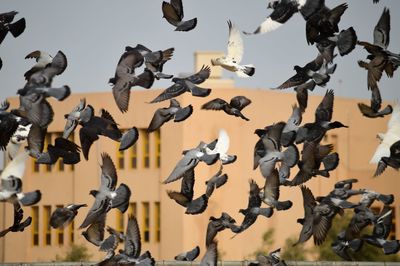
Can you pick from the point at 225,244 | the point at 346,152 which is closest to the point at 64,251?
the point at 225,244

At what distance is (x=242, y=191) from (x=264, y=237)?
9.01 ft

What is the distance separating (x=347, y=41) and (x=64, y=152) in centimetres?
326

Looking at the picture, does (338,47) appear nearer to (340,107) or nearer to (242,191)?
(242,191)

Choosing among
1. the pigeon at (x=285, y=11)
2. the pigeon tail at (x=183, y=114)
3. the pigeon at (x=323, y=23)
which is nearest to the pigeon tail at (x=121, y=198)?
the pigeon tail at (x=183, y=114)

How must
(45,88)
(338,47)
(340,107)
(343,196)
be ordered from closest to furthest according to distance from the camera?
(45,88), (338,47), (343,196), (340,107)

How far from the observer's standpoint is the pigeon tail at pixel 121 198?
13.3 meters

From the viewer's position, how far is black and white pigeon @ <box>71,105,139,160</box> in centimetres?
1339

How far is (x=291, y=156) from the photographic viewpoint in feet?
44.3

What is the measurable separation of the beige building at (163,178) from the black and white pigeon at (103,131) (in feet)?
126

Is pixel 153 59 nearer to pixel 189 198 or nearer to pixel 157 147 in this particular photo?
pixel 189 198

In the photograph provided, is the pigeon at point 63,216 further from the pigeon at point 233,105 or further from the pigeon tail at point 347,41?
the pigeon tail at point 347,41

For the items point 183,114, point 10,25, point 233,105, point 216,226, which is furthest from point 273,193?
point 10,25

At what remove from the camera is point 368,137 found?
6022 cm

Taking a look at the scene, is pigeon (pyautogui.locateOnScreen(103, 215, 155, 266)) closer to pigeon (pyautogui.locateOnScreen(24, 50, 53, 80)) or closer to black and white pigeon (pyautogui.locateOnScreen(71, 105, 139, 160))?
black and white pigeon (pyautogui.locateOnScreen(71, 105, 139, 160))
